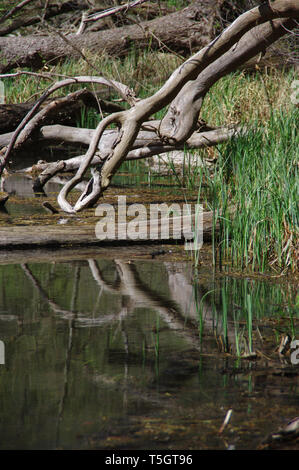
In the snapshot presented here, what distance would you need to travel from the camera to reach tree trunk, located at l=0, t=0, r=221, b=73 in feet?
38.9

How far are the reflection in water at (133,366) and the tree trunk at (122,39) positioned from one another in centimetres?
798

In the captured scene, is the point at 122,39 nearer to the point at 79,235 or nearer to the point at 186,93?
the point at 186,93

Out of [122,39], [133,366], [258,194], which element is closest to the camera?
[133,366]

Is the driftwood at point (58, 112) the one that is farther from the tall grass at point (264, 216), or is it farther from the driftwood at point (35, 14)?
the tall grass at point (264, 216)

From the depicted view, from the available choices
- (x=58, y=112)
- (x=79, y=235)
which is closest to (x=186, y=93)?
(x=79, y=235)

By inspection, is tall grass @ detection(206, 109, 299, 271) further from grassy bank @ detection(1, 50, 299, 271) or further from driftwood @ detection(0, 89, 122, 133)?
driftwood @ detection(0, 89, 122, 133)

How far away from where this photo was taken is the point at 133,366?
10.4ft

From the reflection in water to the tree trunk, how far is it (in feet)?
26.2

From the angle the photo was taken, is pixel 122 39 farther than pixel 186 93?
Yes

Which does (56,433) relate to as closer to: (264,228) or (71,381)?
(71,381)

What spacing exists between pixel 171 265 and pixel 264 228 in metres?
0.77

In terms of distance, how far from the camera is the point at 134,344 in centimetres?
347

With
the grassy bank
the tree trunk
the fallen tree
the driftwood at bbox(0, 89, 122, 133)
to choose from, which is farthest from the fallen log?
the tree trunk

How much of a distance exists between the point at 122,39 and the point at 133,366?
9918 mm
